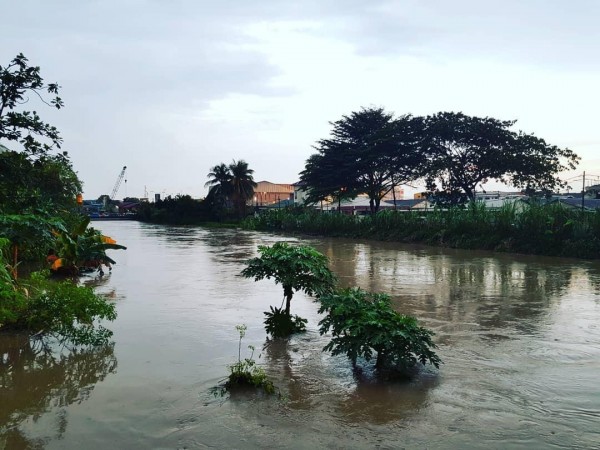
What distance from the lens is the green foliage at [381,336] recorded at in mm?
5523

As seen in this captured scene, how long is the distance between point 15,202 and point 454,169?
100ft

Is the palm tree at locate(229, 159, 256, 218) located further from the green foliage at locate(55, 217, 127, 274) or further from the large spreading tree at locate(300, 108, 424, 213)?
the green foliage at locate(55, 217, 127, 274)

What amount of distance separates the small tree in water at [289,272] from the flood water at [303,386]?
0.35 meters

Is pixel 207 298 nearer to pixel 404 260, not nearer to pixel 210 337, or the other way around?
pixel 210 337

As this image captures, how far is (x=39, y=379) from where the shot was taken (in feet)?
19.4

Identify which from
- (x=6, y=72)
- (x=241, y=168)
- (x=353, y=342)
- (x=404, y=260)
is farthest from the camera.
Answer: (x=241, y=168)

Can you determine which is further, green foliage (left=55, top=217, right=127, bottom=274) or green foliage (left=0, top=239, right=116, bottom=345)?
green foliage (left=55, top=217, right=127, bottom=274)

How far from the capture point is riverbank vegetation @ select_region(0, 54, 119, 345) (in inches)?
277

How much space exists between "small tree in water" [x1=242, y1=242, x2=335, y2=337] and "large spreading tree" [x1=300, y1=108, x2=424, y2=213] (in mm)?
33022

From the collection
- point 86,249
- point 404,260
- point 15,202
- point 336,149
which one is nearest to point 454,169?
point 336,149

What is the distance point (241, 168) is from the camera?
65438mm

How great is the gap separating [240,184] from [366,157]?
2652 centimetres

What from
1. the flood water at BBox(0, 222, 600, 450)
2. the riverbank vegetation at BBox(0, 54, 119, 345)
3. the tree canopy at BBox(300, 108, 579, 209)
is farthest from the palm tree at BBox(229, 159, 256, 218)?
the flood water at BBox(0, 222, 600, 450)

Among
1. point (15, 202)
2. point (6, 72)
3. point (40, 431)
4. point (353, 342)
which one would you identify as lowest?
point (40, 431)
